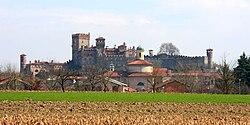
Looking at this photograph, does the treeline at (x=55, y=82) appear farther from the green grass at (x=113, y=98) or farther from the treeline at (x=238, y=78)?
the green grass at (x=113, y=98)

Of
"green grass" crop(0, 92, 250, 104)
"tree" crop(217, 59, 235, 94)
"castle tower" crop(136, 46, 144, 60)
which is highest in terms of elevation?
"castle tower" crop(136, 46, 144, 60)

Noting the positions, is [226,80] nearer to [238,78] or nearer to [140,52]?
[238,78]

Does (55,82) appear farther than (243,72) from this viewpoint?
Yes

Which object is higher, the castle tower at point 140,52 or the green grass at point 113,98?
the castle tower at point 140,52

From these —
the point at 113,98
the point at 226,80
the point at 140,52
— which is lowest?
the point at 113,98

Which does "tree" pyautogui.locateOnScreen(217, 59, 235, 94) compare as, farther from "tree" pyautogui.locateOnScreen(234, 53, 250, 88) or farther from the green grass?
the green grass

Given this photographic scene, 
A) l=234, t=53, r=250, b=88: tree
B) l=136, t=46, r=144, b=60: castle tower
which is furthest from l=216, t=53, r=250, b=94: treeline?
l=136, t=46, r=144, b=60: castle tower

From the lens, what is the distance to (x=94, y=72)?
10312 centimetres

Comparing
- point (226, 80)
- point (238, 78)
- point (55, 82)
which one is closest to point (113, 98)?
point (226, 80)

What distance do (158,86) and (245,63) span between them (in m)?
23.3

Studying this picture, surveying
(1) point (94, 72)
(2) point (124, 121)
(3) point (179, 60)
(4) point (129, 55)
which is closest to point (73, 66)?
(4) point (129, 55)

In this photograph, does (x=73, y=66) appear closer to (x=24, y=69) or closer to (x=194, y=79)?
(x=24, y=69)

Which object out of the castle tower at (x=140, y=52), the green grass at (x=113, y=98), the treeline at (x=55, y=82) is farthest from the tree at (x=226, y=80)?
the castle tower at (x=140, y=52)

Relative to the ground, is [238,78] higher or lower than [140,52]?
lower
